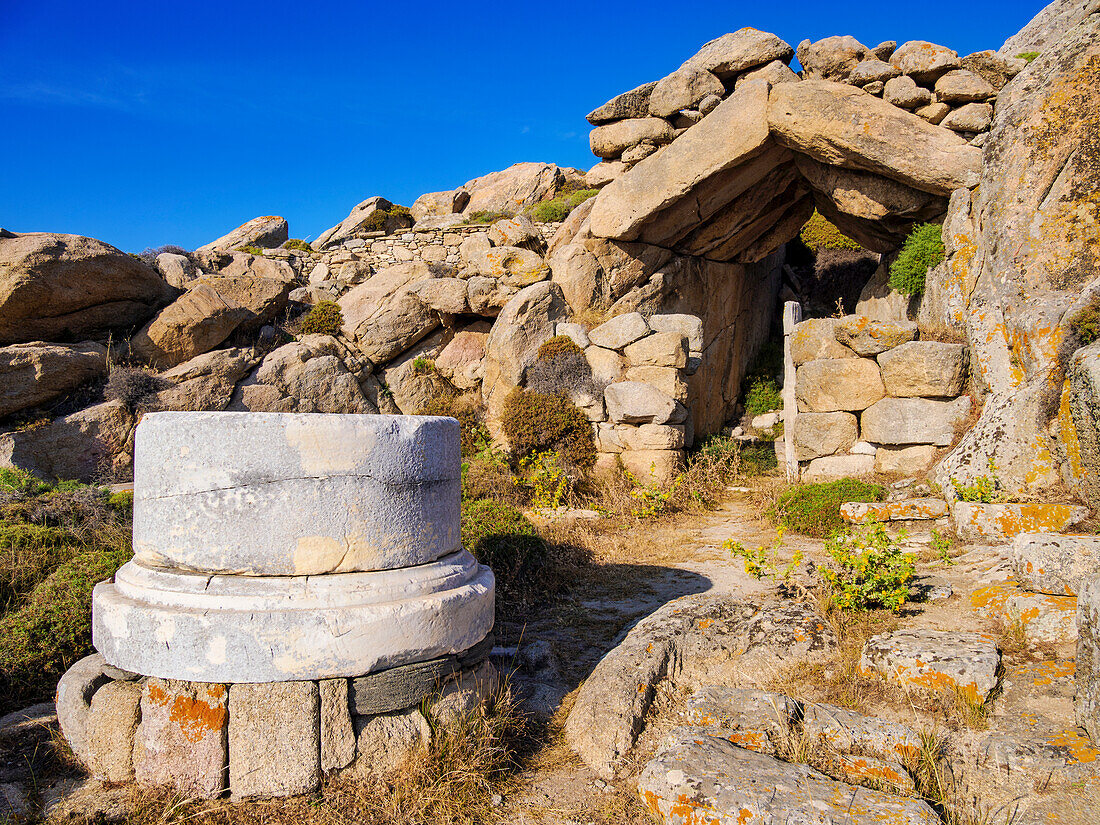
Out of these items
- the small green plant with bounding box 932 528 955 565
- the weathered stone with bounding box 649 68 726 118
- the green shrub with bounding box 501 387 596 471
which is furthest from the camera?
the weathered stone with bounding box 649 68 726 118

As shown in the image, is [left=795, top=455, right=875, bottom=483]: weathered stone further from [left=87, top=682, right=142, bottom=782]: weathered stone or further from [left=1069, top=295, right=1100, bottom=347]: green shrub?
[left=87, top=682, right=142, bottom=782]: weathered stone

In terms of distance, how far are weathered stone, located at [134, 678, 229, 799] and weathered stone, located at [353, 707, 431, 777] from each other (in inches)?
22.3

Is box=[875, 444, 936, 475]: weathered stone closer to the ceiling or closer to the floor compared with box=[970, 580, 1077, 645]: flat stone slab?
closer to the ceiling

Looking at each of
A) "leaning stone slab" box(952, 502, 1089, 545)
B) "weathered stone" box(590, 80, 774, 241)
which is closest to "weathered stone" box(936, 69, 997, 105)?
"weathered stone" box(590, 80, 774, 241)

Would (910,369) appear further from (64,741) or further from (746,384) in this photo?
(64,741)

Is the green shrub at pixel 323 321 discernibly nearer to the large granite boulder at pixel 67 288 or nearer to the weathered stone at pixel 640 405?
the large granite boulder at pixel 67 288

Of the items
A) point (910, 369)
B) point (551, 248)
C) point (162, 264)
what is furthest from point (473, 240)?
point (910, 369)

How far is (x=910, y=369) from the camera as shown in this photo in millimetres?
7914

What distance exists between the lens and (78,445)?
30.3ft

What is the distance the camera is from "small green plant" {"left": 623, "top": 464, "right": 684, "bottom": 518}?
8.13 meters

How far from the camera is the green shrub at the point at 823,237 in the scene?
16094 millimetres

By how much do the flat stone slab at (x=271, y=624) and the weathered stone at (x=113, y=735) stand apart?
163mm

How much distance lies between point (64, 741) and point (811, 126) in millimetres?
10222

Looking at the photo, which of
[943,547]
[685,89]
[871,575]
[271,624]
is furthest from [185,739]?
[685,89]
